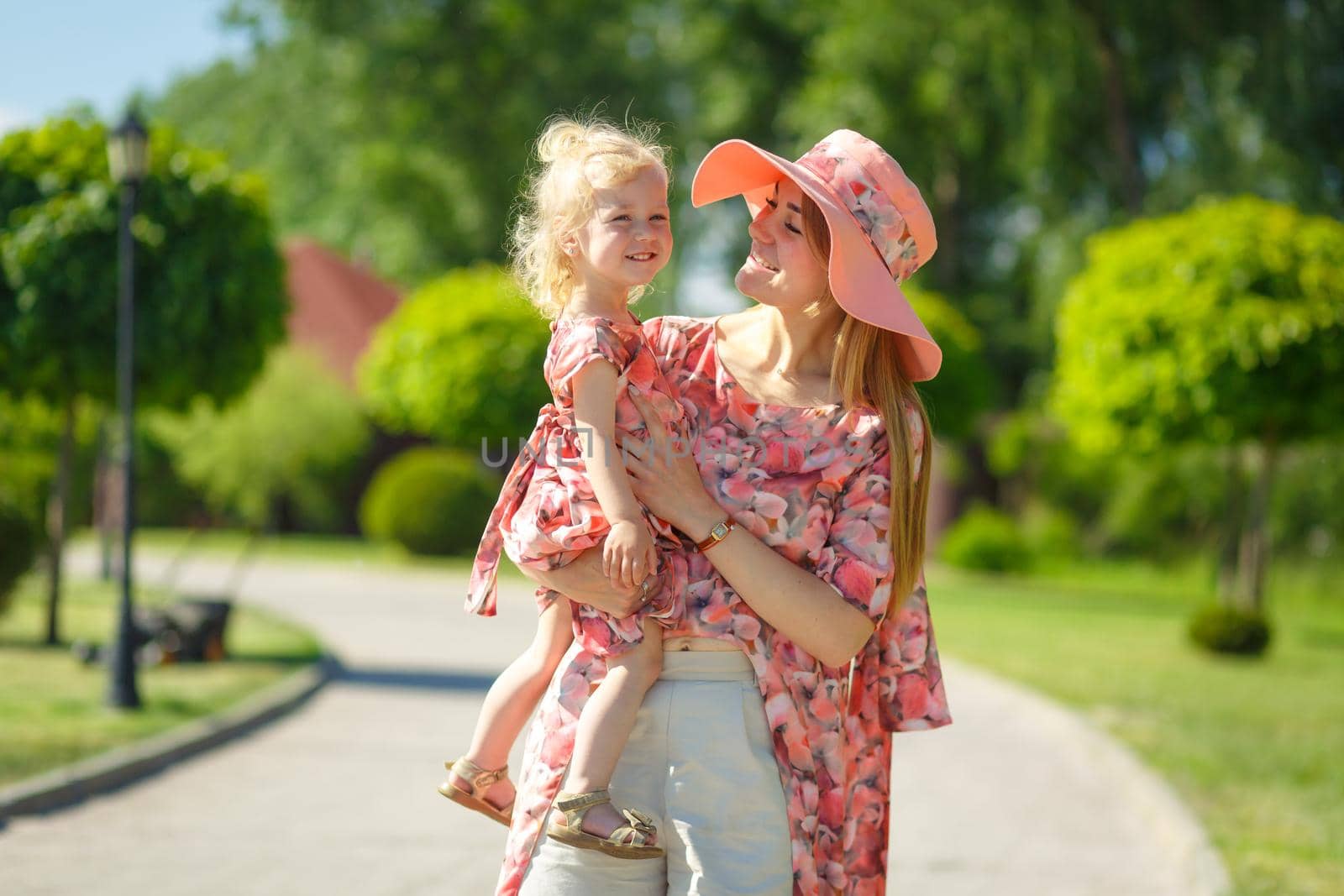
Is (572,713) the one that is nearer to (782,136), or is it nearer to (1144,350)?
(1144,350)

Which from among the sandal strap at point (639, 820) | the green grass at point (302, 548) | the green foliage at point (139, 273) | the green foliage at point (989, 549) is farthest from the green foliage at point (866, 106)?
the sandal strap at point (639, 820)

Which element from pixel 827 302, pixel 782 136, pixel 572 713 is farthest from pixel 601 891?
pixel 782 136

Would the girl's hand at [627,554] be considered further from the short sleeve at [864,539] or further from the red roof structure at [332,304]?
the red roof structure at [332,304]

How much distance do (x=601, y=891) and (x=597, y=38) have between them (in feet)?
115

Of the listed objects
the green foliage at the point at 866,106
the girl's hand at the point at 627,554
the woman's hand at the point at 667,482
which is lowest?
the girl's hand at the point at 627,554

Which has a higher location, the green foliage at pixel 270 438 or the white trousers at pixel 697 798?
the white trousers at pixel 697 798

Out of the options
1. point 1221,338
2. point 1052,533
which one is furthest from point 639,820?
point 1052,533

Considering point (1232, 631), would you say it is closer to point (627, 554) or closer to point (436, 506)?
point (627, 554)

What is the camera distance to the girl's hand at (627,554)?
2.38 meters

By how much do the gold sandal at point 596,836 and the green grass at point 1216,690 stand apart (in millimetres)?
4697

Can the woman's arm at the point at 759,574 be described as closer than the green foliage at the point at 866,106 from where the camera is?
Yes

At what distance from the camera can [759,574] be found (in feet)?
7.99

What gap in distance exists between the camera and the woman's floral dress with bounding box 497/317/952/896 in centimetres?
247

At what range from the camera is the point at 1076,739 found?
35.2ft
